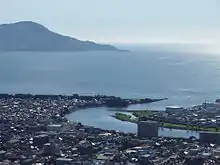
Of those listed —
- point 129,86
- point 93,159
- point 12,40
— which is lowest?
point 93,159

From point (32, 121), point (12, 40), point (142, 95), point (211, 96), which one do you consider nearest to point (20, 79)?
point (142, 95)

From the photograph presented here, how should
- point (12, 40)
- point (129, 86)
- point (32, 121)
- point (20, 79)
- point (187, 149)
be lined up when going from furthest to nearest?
point (12, 40) → point (20, 79) → point (129, 86) → point (32, 121) → point (187, 149)

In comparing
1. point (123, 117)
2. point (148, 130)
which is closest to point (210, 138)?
point (148, 130)

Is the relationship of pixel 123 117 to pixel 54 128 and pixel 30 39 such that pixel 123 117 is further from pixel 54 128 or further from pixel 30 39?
pixel 30 39

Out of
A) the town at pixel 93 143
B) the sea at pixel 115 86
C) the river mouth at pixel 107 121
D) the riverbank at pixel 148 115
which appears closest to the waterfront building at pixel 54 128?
the town at pixel 93 143

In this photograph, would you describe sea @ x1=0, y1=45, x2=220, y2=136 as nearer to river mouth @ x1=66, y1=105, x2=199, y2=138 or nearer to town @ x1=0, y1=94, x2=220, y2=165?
river mouth @ x1=66, y1=105, x2=199, y2=138

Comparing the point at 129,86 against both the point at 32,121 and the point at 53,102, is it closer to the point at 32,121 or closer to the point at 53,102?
the point at 53,102
